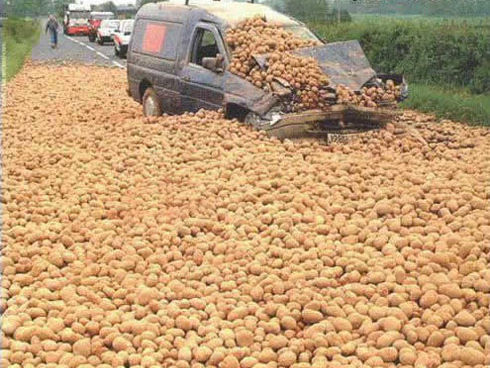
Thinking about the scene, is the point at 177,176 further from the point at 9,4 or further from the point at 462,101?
the point at 9,4

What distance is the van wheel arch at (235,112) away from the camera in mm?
9680

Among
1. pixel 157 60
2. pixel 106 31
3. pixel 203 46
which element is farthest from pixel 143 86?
pixel 106 31

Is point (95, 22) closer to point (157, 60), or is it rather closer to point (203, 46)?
point (157, 60)

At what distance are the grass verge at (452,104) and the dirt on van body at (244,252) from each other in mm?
4572

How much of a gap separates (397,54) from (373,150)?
37.2ft

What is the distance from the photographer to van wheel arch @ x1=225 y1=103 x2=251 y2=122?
381 inches

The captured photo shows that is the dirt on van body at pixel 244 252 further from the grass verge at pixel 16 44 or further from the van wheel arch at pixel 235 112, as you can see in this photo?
the grass verge at pixel 16 44

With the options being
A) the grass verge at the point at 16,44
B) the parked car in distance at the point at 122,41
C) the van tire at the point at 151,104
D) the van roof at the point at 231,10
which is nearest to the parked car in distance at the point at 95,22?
the grass verge at the point at 16,44

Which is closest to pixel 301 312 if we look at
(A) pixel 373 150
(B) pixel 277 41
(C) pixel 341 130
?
(A) pixel 373 150

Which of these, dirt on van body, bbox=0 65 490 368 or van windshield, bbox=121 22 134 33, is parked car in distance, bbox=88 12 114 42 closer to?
van windshield, bbox=121 22 134 33

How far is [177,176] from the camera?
779cm

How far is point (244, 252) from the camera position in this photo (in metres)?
5.84

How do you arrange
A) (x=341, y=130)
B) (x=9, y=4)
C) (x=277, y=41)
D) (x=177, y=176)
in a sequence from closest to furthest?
(x=177, y=176)
(x=341, y=130)
(x=277, y=41)
(x=9, y=4)

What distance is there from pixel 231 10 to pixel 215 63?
1.42 metres
